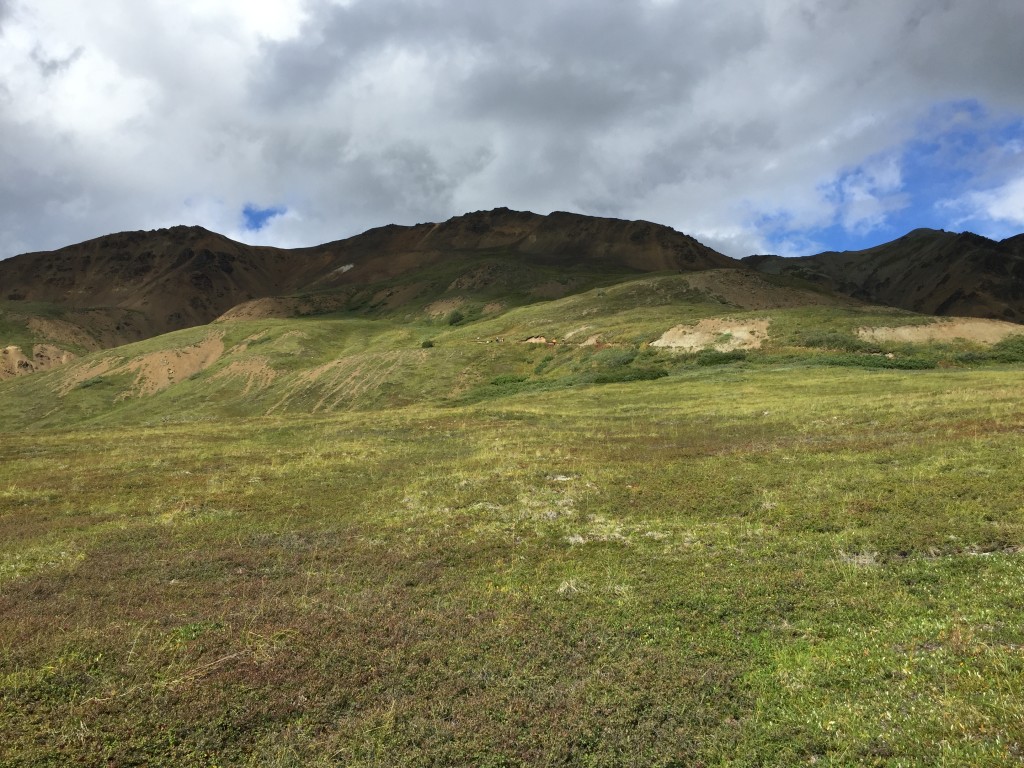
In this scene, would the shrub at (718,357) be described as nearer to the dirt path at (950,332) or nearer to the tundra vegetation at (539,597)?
the dirt path at (950,332)

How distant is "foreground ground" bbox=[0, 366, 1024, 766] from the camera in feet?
31.6

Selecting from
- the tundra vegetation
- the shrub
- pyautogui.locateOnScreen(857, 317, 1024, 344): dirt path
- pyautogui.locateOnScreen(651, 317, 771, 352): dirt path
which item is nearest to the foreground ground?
the tundra vegetation

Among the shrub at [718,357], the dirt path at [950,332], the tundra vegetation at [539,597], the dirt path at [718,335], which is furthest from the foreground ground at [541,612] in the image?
the dirt path at [718,335]

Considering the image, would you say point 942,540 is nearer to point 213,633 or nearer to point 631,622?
point 631,622

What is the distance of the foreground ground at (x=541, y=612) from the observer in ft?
31.6

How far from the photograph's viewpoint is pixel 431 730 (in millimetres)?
10000

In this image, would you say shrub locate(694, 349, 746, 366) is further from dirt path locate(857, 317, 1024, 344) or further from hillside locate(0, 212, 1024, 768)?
hillside locate(0, 212, 1024, 768)

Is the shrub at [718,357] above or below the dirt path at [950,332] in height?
below

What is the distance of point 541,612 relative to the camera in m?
14.1

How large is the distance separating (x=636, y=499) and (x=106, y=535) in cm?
1911

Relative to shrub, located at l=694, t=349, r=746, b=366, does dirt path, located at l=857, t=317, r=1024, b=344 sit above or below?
above

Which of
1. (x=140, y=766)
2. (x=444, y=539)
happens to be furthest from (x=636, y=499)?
(x=140, y=766)

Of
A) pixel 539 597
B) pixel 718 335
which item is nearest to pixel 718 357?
pixel 718 335

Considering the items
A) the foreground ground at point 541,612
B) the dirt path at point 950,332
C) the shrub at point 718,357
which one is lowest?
the foreground ground at point 541,612
